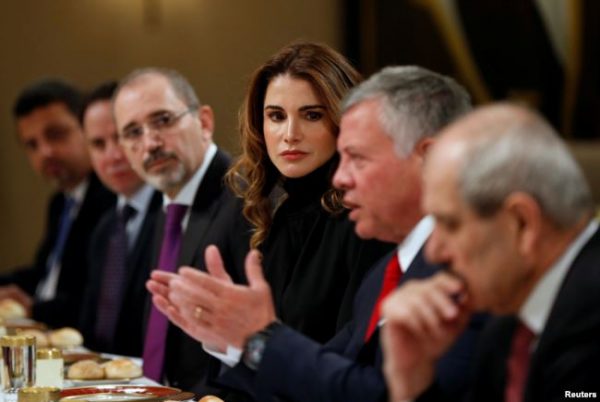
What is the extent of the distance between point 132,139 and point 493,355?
2.86 m

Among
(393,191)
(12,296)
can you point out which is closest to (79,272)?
(12,296)

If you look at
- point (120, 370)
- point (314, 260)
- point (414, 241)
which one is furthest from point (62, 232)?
point (414, 241)

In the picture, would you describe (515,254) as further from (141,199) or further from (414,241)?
(141,199)

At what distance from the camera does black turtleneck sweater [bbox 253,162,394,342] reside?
3.23 meters

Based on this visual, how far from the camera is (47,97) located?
7.03 meters

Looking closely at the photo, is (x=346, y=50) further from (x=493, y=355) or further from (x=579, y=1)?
(x=493, y=355)

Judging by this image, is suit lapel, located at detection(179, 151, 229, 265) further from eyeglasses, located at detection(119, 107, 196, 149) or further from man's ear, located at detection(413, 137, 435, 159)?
man's ear, located at detection(413, 137, 435, 159)

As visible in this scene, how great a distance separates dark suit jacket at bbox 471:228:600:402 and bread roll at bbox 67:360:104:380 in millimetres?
1917

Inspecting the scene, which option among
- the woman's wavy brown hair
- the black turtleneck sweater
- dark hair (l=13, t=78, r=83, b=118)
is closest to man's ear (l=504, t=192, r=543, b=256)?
the black turtleneck sweater

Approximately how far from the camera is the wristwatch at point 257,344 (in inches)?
88.2

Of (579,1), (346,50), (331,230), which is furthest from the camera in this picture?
(346,50)

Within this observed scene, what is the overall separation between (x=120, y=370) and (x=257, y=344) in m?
1.38

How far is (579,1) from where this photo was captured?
7.47m

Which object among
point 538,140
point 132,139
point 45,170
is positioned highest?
point 538,140
